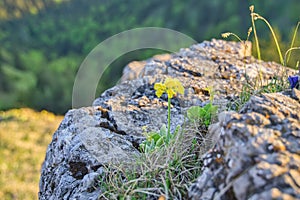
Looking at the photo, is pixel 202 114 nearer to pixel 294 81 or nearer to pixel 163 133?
pixel 163 133

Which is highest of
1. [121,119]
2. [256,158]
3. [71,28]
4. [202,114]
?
[71,28]

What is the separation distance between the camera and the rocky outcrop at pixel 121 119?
58.8 inches

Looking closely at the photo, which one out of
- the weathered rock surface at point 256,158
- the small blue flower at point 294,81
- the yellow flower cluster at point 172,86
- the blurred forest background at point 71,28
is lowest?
the weathered rock surface at point 256,158

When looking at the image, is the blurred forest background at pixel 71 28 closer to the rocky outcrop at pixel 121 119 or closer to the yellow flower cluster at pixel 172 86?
the rocky outcrop at pixel 121 119

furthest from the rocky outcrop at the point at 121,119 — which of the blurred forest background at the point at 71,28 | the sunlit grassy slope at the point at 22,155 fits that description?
the blurred forest background at the point at 71,28

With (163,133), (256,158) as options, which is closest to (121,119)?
(163,133)

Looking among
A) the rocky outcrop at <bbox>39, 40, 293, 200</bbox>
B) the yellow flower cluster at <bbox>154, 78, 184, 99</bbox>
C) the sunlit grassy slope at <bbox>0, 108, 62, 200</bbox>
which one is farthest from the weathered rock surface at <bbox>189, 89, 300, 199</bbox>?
the sunlit grassy slope at <bbox>0, 108, 62, 200</bbox>

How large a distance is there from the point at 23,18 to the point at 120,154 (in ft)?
112

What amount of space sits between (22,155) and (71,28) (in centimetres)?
2657

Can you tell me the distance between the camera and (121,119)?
1.72 meters

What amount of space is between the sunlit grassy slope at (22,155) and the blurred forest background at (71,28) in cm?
950

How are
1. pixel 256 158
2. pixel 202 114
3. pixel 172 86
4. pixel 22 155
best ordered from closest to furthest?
pixel 256 158, pixel 172 86, pixel 202 114, pixel 22 155

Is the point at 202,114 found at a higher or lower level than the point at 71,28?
lower

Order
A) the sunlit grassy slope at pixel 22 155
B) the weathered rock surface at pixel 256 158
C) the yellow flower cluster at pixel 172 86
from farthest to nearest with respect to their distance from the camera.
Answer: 1. the sunlit grassy slope at pixel 22 155
2. the yellow flower cluster at pixel 172 86
3. the weathered rock surface at pixel 256 158
